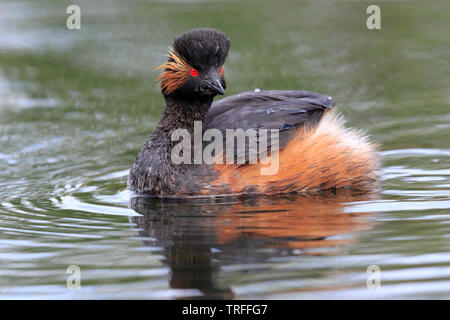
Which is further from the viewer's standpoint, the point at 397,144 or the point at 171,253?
the point at 397,144

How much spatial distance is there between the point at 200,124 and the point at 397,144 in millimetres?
2829

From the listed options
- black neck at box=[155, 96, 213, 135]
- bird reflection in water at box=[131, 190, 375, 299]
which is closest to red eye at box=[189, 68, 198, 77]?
black neck at box=[155, 96, 213, 135]

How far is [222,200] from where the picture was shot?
25.6 feet

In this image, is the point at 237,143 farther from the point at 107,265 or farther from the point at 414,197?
the point at 107,265

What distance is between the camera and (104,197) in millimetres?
8109

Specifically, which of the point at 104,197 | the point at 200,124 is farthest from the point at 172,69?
the point at 104,197

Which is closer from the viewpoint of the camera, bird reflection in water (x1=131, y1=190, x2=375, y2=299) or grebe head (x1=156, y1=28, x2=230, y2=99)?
bird reflection in water (x1=131, y1=190, x2=375, y2=299)

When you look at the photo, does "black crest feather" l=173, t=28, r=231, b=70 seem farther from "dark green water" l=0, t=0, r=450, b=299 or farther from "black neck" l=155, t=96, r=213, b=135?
"dark green water" l=0, t=0, r=450, b=299

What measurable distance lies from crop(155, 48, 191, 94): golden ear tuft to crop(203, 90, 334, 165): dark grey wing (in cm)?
46

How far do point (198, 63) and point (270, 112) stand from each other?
0.90 metres

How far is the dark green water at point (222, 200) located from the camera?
542 centimetres

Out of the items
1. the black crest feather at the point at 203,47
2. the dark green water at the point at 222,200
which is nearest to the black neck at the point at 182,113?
the black crest feather at the point at 203,47

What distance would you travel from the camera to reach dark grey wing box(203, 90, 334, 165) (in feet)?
26.2

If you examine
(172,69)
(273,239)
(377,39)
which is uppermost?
(377,39)
